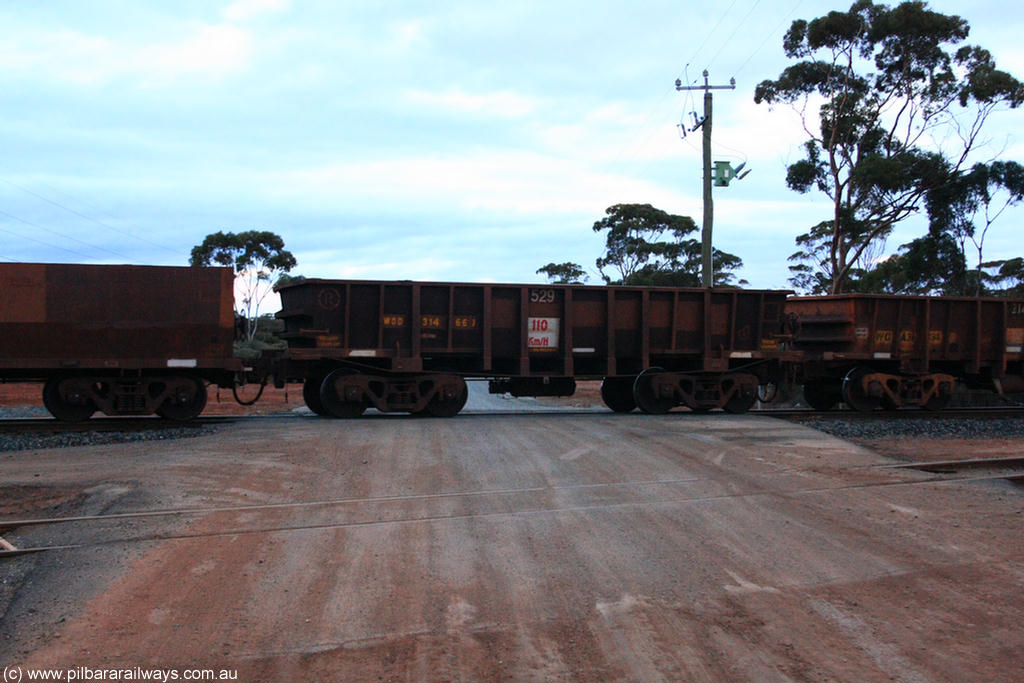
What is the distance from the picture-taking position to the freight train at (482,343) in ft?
42.7

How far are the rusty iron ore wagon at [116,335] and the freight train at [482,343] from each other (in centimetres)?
2

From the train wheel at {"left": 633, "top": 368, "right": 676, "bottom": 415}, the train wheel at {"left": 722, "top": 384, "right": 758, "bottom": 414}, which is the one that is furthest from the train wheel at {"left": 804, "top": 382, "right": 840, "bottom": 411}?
the train wheel at {"left": 633, "top": 368, "right": 676, "bottom": 415}

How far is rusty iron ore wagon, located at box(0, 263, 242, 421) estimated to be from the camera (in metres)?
12.8

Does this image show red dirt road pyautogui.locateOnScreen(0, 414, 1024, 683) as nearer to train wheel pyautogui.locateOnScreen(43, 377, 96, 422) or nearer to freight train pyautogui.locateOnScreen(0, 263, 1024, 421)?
train wheel pyautogui.locateOnScreen(43, 377, 96, 422)

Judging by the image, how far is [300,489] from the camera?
7934 millimetres

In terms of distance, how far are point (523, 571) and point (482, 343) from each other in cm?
990

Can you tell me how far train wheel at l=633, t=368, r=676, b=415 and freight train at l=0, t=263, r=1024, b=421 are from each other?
4 cm

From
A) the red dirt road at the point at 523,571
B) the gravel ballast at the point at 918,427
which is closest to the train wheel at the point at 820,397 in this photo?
the gravel ballast at the point at 918,427

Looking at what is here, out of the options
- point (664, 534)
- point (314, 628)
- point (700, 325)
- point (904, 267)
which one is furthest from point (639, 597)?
point (904, 267)

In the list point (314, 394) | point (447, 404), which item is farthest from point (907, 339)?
point (314, 394)

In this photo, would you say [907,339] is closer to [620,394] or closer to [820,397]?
[820,397]

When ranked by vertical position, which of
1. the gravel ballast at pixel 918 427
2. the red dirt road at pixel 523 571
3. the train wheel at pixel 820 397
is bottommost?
the red dirt road at pixel 523 571

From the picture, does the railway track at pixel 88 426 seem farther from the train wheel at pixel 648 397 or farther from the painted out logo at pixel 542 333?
the train wheel at pixel 648 397

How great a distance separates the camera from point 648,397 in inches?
639
